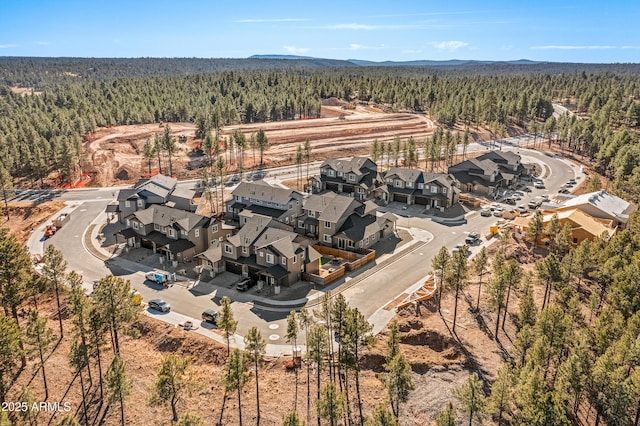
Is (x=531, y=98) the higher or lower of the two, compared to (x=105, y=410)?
higher

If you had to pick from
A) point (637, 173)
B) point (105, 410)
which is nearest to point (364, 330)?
point (105, 410)

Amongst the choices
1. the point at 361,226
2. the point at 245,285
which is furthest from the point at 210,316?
the point at 361,226

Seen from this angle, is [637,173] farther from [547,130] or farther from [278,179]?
[278,179]

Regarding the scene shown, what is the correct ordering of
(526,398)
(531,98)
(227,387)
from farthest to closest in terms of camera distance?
(531,98) → (227,387) → (526,398)

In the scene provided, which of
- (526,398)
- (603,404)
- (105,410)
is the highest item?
(526,398)

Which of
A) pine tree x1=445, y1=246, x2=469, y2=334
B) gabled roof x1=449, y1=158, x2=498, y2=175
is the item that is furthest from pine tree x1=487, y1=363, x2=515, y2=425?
gabled roof x1=449, y1=158, x2=498, y2=175

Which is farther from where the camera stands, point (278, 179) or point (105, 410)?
point (278, 179)

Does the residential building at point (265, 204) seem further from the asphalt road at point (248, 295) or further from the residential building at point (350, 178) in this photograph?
the residential building at point (350, 178)

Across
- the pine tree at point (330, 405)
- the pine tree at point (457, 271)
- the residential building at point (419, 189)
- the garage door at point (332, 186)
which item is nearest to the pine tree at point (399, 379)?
the pine tree at point (330, 405)
